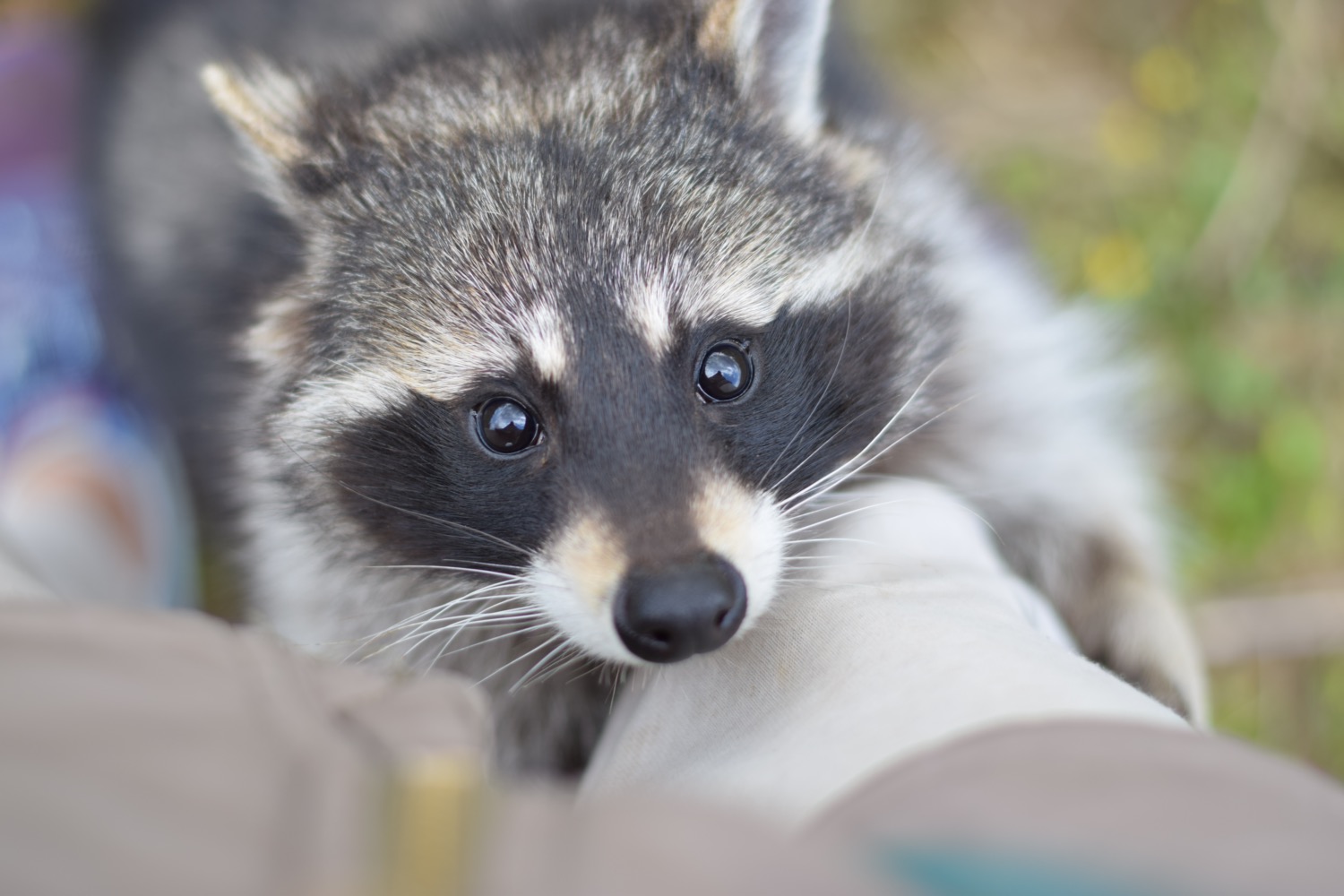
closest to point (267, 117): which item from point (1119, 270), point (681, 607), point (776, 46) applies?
point (776, 46)

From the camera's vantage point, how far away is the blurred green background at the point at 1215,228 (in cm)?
279

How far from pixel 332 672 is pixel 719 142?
967 mm

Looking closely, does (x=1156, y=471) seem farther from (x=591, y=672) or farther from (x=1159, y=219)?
(x=591, y=672)

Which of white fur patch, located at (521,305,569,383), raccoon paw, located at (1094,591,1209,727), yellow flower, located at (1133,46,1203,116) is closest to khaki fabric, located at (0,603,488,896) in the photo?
white fur patch, located at (521,305,569,383)

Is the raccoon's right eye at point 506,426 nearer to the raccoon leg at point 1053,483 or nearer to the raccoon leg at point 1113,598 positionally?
the raccoon leg at point 1053,483

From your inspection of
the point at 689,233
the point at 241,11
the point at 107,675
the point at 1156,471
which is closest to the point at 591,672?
the point at 689,233

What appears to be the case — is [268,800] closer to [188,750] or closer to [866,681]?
[188,750]

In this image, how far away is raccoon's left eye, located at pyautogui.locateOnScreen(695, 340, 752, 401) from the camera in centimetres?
162

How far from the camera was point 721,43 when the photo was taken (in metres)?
1.78

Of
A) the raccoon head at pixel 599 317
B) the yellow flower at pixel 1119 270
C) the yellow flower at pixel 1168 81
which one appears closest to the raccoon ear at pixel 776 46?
the raccoon head at pixel 599 317

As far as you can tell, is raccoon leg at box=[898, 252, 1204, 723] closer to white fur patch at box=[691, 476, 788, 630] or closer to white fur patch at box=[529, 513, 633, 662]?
white fur patch at box=[691, 476, 788, 630]

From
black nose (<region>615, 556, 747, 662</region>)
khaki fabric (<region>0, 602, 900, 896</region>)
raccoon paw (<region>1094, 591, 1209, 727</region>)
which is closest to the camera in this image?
khaki fabric (<region>0, 602, 900, 896</region>)

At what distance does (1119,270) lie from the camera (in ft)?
10.0

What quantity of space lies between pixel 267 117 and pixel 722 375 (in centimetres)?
88
